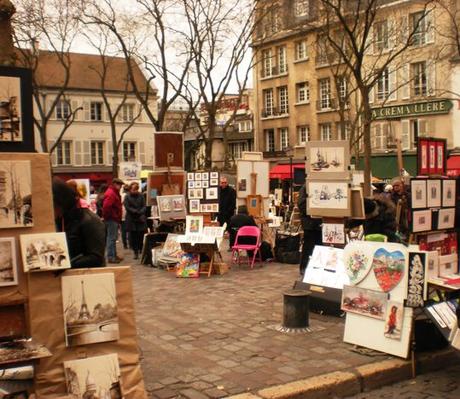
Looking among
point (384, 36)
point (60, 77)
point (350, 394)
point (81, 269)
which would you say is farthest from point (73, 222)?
point (60, 77)

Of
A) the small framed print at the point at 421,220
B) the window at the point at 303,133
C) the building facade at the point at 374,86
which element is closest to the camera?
the small framed print at the point at 421,220

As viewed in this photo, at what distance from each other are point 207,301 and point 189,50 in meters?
16.5

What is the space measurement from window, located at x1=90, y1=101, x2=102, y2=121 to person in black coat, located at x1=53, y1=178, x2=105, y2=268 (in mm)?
48103

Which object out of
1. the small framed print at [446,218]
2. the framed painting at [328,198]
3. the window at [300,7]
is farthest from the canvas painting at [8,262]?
the window at [300,7]

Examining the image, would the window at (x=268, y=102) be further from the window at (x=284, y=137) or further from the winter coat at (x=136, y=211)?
the winter coat at (x=136, y=211)

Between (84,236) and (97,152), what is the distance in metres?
47.5

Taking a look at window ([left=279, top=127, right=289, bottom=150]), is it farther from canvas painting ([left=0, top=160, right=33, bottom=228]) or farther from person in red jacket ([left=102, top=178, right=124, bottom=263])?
canvas painting ([left=0, top=160, right=33, bottom=228])

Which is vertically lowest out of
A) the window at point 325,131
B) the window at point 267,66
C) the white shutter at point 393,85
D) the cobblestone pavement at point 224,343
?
the cobblestone pavement at point 224,343

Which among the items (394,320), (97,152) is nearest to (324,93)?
(97,152)

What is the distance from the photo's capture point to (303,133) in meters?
42.0

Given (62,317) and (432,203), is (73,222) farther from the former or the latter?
(432,203)

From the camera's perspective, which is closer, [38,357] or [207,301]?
[38,357]

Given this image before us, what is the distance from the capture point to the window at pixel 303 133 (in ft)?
136

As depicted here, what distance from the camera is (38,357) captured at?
11.3 ft
